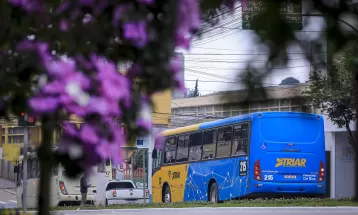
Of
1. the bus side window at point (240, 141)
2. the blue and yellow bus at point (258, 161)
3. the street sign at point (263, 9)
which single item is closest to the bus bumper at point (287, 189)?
the blue and yellow bus at point (258, 161)

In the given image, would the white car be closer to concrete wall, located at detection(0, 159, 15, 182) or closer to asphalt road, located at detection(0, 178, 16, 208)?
asphalt road, located at detection(0, 178, 16, 208)

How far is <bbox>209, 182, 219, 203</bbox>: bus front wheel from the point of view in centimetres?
2300

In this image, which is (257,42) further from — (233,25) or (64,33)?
(64,33)

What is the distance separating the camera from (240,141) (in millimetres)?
21078

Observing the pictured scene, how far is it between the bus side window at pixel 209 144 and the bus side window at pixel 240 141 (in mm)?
1094

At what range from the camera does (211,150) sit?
22.9 meters

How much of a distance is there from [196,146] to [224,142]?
2.22 m

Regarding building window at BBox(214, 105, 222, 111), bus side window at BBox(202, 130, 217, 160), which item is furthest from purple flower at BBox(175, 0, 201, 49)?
bus side window at BBox(202, 130, 217, 160)

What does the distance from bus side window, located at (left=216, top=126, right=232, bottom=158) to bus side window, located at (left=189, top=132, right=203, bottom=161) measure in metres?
1.29

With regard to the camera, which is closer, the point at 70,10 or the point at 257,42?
the point at 257,42

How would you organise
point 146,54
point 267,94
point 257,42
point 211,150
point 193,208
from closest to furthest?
point 257,42
point 267,94
point 146,54
point 193,208
point 211,150

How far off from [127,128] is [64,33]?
0.44 meters

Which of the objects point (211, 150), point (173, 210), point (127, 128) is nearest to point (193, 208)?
point (173, 210)

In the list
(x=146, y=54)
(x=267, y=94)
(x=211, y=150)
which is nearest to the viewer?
(x=267, y=94)
